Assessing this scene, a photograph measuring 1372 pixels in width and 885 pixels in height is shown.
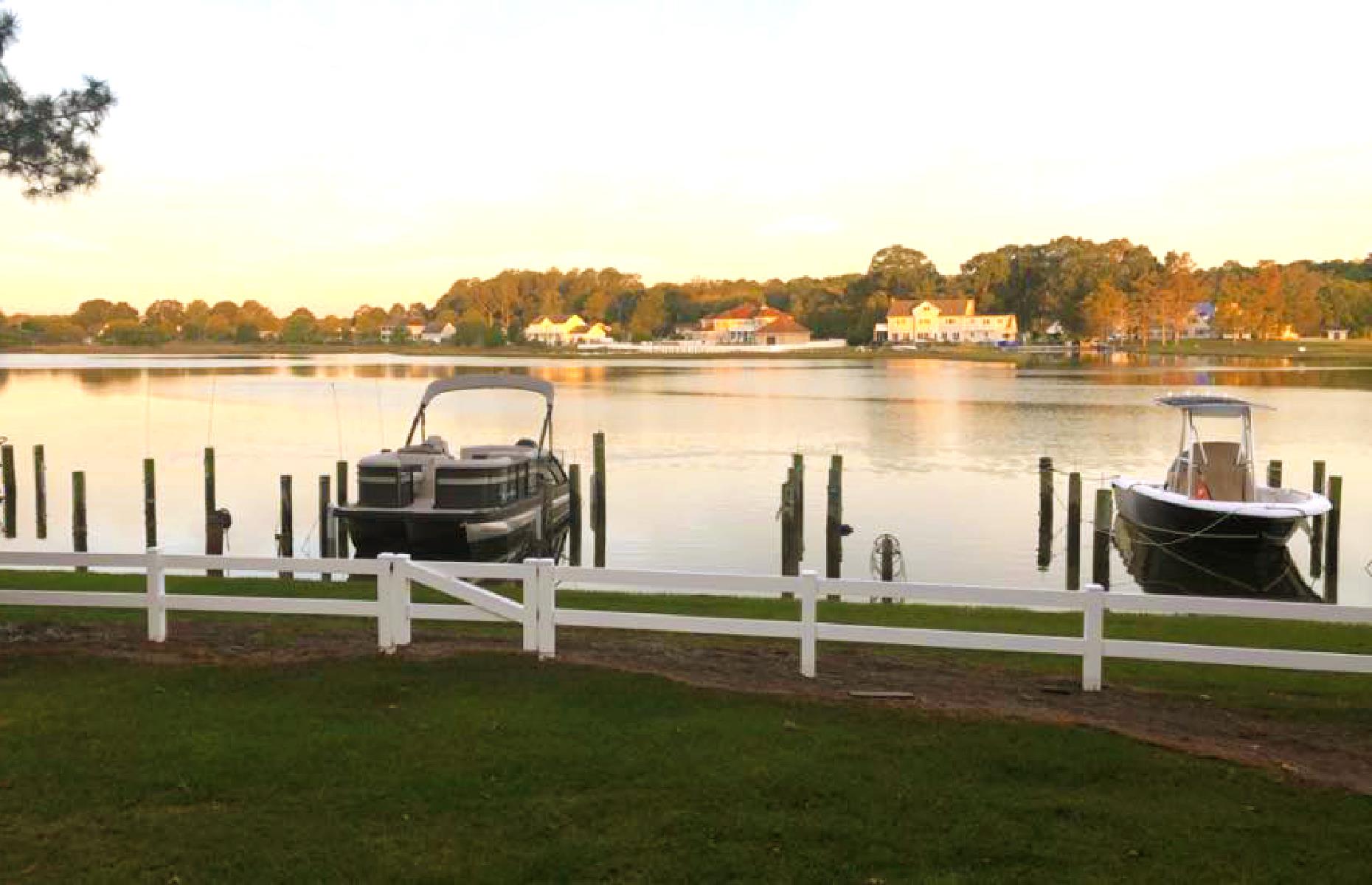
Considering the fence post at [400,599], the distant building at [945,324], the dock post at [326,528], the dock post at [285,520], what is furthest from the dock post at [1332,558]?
the distant building at [945,324]

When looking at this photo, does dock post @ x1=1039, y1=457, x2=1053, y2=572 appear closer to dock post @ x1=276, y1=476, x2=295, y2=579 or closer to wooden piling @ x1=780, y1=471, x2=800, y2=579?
wooden piling @ x1=780, y1=471, x2=800, y2=579

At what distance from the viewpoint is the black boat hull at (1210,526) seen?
23.3 m

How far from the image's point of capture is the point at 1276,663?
1000 centimetres

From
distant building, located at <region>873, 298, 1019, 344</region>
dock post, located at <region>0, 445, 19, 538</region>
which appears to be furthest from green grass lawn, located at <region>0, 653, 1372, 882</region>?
distant building, located at <region>873, 298, 1019, 344</region>

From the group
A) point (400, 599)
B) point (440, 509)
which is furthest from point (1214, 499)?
point (400, 599)

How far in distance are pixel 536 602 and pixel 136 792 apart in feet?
13.2

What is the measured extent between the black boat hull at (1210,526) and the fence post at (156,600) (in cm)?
1938

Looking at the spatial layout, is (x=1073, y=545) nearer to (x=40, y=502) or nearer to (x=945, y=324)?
(x=40, y=502)

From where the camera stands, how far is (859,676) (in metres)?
11.3

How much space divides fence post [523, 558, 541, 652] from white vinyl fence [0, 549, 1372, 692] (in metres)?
0.01

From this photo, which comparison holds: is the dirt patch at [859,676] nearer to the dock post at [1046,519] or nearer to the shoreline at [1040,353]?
the dock post at [1046,519]

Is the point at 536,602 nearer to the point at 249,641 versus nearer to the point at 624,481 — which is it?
the point at 249,641

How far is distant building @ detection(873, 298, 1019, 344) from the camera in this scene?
591 feet

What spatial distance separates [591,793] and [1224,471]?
22.0 metres
